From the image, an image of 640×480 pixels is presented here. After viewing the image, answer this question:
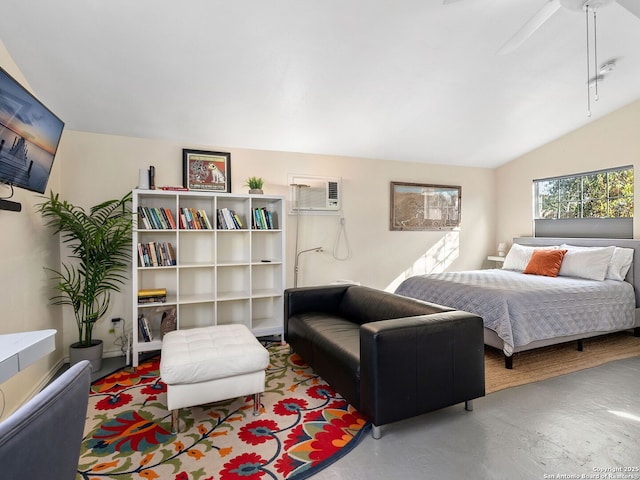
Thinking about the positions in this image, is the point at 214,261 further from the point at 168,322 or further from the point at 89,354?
the point at 89,354

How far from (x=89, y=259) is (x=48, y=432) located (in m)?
2.77

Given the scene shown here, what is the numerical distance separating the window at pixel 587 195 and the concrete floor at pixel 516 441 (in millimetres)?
2587

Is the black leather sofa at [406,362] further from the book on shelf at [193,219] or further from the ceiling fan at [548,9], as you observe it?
the ceiling fan at [548,9]

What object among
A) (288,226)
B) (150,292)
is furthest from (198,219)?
(288,226)

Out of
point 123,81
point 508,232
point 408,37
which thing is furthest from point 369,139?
point 508,232

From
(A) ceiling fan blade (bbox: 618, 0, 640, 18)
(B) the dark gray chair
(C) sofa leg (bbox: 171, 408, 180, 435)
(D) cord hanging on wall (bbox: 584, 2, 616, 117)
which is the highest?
(D) cord hanging on wall (bbox: 584, 2, 616, 117)

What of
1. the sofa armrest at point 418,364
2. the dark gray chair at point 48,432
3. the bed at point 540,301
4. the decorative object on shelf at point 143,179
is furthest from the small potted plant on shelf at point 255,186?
the dark gray chair at point 48,432

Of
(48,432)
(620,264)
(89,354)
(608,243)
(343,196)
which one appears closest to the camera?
(48,432)

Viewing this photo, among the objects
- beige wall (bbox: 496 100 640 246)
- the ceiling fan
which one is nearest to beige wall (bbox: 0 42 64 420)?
the ceiling fan

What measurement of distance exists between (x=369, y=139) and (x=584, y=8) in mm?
2241

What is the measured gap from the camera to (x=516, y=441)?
1909mm

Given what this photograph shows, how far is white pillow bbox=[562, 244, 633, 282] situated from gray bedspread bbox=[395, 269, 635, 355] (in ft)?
0.48

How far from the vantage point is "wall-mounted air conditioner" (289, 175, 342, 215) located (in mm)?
4176

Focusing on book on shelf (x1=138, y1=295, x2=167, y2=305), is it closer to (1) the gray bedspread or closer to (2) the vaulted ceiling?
(2) the vaulted ceiling
